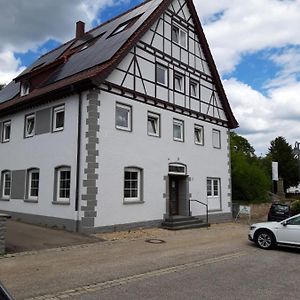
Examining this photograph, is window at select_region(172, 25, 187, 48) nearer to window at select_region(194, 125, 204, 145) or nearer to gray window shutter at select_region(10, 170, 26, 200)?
window at select_region(194, 125, 204, 145)

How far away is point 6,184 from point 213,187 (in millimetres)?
11497

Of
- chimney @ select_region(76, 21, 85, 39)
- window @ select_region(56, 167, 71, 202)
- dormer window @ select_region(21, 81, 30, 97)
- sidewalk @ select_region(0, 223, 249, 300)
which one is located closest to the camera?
sidewalk @ select_region(0, 223, 249, 300)

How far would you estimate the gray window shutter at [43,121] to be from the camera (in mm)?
16750

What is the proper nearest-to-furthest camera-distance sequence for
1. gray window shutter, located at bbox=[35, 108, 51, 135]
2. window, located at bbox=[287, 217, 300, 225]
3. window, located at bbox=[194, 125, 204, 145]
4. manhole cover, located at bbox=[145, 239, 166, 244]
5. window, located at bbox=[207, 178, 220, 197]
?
window, located at bbox=[287, 217, 300, 225], manhole cover, located at bbox=[145, 239, 166, 244], gray window shutter, located at bbox=[35, 108, 51, 135], window, located at bbox=[194, 125, 204, 145], window, located at bbox=[207, 178, 220, 197]

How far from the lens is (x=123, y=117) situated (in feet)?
53.8

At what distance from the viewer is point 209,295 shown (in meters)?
6.66

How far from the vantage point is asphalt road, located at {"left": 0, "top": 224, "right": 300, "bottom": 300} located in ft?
22.3

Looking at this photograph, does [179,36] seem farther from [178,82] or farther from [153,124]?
[153,124]

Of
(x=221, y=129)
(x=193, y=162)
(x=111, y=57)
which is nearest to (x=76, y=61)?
(x=111, y=57)

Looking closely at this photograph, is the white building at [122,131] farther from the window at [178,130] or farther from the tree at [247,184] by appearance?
the tree at [247,184]

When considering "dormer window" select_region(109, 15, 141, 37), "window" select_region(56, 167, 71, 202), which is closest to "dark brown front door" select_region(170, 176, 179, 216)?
"window" select_region(56, 167, 71, 202)

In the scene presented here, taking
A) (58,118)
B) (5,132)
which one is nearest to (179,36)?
(58,118)

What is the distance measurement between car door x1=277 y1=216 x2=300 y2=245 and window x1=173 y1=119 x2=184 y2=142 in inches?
329

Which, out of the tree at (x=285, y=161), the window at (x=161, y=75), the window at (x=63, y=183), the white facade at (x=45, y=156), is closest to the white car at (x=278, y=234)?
the white facade at (x=45, y=156)
